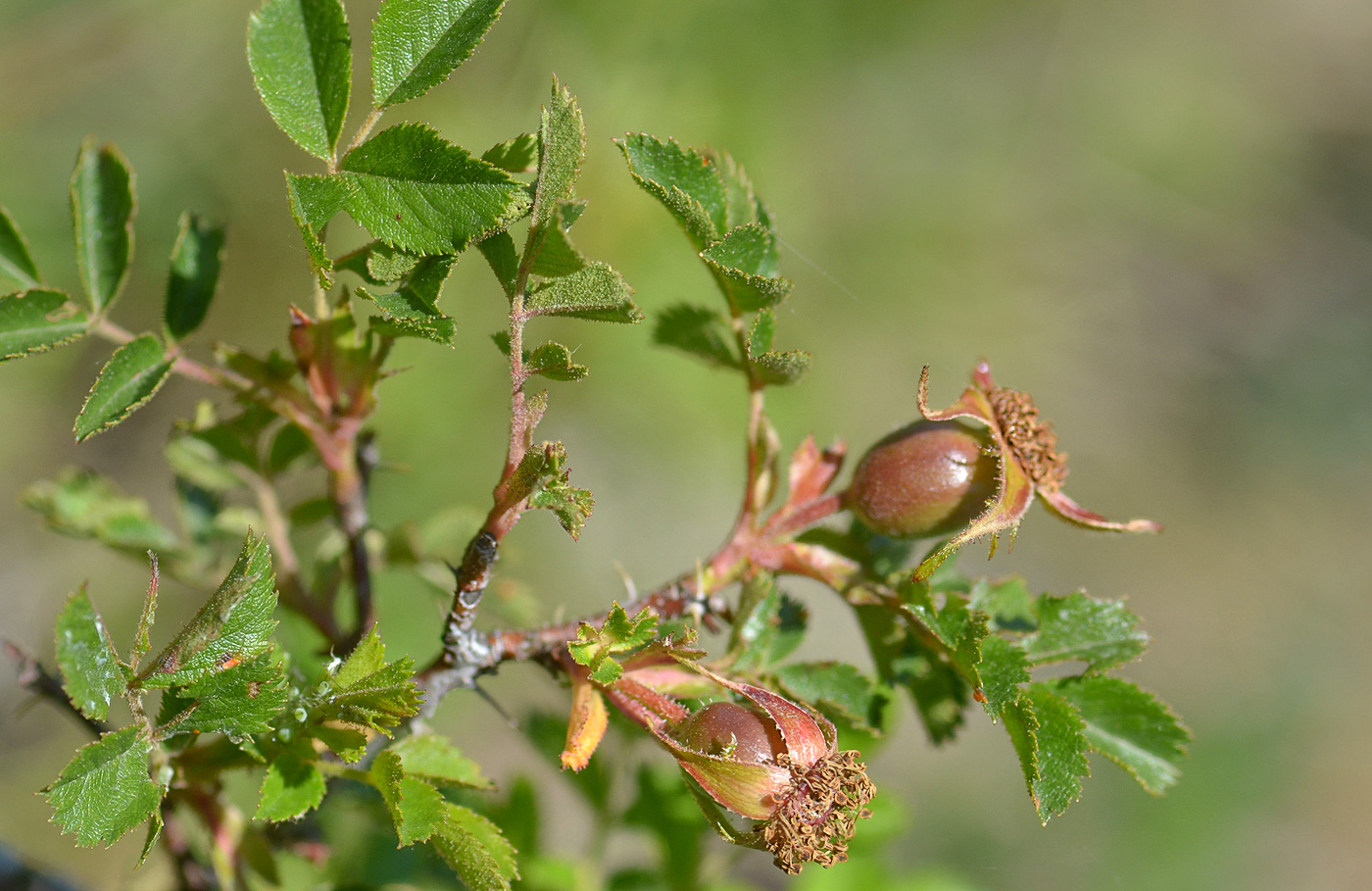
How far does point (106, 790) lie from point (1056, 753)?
51.3 inches

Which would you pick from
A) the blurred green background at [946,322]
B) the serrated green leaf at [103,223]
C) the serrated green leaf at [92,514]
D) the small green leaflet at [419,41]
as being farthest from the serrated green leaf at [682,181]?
the blurred green background at [946,322]

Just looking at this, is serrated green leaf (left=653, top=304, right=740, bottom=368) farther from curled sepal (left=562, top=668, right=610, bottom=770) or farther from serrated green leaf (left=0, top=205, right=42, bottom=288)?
serrated green leaf (left=0, top=205, right=42, bottom=288)

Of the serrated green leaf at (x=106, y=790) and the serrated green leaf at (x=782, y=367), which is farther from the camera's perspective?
the serrated green leaf at (x=782, y=367)

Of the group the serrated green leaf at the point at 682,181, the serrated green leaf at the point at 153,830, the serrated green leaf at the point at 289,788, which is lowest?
the serrated green leaf at the point at 289,788

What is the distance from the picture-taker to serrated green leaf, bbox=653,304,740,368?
5.62 feet

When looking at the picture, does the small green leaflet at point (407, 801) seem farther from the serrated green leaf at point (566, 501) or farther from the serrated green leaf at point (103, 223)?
the serrated green leaf at point (103, 223)

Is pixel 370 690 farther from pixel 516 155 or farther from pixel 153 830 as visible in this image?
pixel 516 155

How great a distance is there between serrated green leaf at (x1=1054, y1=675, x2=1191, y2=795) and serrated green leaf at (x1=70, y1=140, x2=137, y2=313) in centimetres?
179

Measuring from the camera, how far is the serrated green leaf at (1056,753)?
1.30 m

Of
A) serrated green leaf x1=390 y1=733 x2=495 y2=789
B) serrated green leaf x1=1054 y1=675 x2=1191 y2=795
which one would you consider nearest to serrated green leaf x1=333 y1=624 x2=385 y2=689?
serrated green leaf x1=390 y1=733 x2=495 y2=789

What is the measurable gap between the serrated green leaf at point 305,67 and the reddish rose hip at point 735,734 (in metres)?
0.97

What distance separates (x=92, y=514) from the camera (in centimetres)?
200

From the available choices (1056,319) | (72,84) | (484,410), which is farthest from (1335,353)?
(72,84)

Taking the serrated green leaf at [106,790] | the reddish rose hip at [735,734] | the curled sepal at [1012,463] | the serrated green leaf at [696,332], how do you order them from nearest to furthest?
1. the serrated green leaf at [106,790]
2. the reddish rose hip at [735,734]
3. the curled sepal at [1012,463]
4. the serrated green leaf at [696,332]
